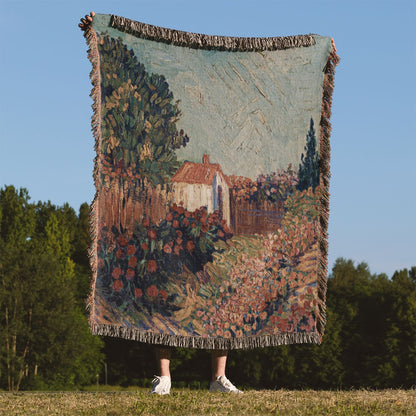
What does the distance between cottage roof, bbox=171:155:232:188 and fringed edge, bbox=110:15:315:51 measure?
160 cm

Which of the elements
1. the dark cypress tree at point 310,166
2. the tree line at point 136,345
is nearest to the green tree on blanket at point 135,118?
the dark cypress tree at point 310,166

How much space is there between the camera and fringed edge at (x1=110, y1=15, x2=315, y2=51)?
29.8 feet

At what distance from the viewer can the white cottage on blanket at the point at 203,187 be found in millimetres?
8977

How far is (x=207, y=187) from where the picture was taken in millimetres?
9055

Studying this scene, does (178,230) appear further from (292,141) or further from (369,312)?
(369,312)

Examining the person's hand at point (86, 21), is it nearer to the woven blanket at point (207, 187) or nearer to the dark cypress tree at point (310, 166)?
the woven blanket at point (207, 187)

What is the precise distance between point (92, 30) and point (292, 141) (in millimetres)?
3104

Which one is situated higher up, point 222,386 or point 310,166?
point 310,166

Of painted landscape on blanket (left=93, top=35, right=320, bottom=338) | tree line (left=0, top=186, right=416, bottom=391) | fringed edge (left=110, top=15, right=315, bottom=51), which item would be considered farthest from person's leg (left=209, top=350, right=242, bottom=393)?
tree line (left=0, top=186, right=416, bottom=391)

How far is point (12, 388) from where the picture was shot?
136 feet

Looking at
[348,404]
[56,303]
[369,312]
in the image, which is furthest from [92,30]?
[369,312]

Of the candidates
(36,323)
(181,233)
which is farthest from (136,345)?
(181,233)

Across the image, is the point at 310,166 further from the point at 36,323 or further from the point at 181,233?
the point at 36,323

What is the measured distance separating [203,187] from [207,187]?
62mm
